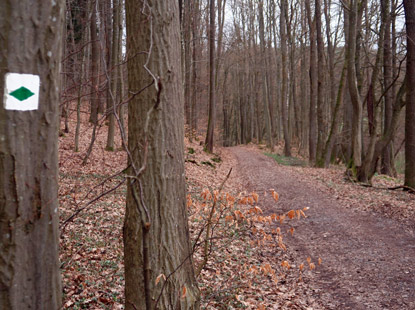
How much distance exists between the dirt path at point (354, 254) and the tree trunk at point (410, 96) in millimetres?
2670

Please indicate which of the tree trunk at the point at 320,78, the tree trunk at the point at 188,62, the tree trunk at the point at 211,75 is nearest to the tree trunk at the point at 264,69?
the tree trunk at the point at 188,62

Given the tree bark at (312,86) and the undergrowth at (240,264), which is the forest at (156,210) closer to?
the undergrowth at (240,264)

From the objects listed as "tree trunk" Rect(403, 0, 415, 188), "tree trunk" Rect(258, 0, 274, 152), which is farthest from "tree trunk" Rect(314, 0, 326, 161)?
"tree trunk" Rect(258, 0, 274, 152)

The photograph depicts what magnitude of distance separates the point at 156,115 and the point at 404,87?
1158 cm

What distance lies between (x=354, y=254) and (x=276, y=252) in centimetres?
139

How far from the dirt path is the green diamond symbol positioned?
14.6ft

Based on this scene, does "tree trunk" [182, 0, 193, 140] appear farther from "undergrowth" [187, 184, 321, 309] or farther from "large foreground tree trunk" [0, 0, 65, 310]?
"large foreground tree trunk" [0, 0, 65, 310]

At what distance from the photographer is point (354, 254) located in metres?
6.12

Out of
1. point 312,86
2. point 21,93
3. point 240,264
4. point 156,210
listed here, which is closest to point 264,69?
point 312,86

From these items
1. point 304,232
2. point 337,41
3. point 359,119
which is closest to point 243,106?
point 337,41

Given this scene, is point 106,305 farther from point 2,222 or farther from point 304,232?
point 304,232

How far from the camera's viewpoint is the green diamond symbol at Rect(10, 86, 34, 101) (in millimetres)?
1501

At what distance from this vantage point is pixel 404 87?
37.8 feet

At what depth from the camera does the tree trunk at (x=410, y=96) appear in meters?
10.0
